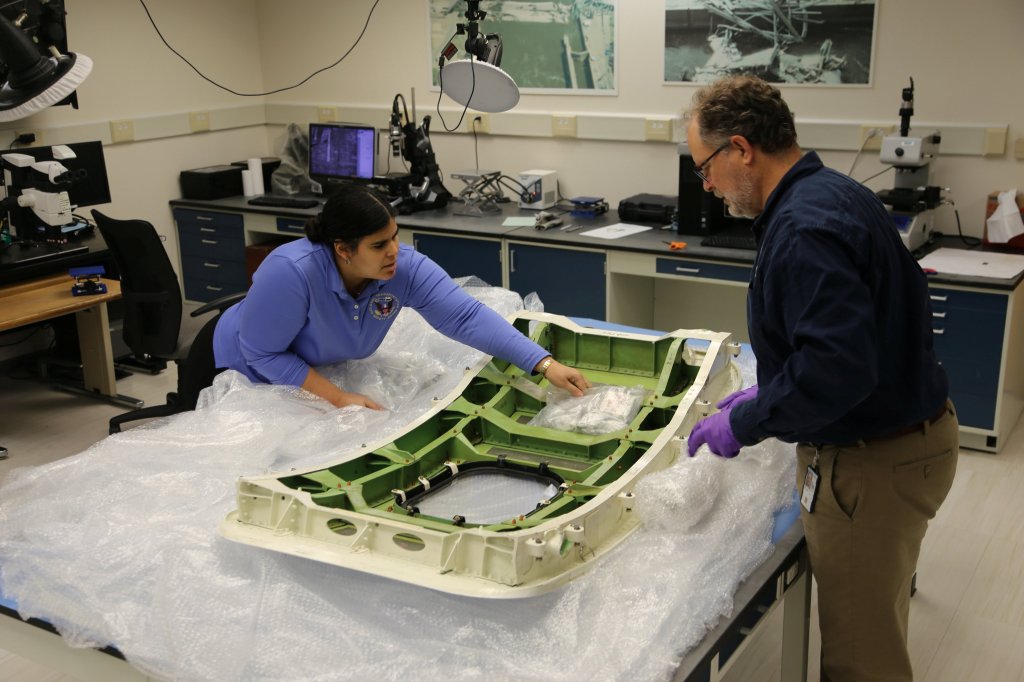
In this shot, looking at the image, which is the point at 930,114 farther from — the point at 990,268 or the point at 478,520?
the point at 478,520

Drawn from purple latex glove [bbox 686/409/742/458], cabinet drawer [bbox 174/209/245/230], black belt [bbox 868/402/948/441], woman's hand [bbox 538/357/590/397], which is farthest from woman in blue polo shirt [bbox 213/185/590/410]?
cabinet drawer [bbox 174/209/245/230]

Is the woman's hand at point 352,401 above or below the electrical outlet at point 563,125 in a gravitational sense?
below

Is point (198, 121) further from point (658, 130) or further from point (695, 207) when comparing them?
point (695, 207)

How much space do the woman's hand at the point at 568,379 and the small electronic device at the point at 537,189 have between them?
2698 millimetres

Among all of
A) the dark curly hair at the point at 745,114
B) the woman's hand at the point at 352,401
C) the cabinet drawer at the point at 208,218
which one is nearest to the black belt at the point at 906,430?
the dark curly hair at the point at 745,114

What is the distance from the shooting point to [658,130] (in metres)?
4.98

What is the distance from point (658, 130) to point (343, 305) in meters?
2.73

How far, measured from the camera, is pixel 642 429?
2.37 meters

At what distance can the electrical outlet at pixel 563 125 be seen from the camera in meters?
5.23

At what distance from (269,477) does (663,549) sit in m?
0.81

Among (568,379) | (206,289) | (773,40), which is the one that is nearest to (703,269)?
(773,40)

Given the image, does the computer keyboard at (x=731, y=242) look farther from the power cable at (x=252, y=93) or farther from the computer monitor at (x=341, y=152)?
the power cable at (x=252, y=93)

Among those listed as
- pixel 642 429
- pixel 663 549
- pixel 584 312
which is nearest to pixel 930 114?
pixel 584 312

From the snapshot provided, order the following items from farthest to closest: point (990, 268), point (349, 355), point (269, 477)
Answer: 1. point (990, 268)
2. point (349, 355)
3. point (269, 477)
